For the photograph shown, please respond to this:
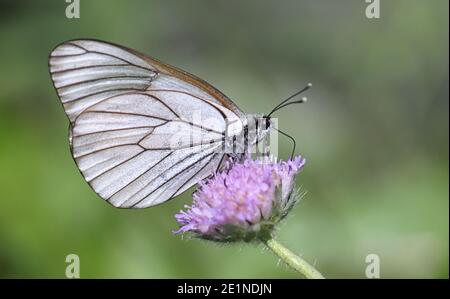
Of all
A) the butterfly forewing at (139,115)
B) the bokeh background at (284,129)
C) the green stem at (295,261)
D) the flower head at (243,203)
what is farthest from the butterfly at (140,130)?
the bokeh background at (284,129)

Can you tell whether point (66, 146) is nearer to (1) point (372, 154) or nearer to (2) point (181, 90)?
(2) point (181, 90)

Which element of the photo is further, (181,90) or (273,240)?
(181,90)

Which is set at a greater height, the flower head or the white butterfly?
the white butterfly

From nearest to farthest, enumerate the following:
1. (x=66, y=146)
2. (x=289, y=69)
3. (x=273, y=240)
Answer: (x=273, y=240), (x=66, y=146), (x=289, y=69)

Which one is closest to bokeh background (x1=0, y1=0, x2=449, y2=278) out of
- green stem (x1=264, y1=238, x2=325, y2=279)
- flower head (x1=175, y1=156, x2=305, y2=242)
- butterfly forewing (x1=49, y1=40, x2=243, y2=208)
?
butterfly forewing (x1=49, y1=40, x2=243, y2=208)

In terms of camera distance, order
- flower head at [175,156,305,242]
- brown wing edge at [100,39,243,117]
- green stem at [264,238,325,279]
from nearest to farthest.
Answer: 1. green stem at [264,238,325,279]
2. flower head at [175,156,305,242]
3. brown wing edge at [100,39,243,117]

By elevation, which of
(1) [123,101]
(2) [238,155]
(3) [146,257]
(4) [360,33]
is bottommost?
(3) [146,257]

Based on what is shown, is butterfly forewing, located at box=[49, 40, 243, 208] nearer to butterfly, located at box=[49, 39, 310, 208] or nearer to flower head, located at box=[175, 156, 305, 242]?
butterfly, located at box=[49, 39, 310, 208]

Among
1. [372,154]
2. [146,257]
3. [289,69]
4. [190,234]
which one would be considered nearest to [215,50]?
[289,69]
